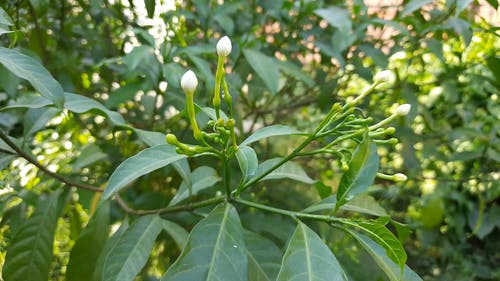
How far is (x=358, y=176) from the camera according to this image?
2.77 feet

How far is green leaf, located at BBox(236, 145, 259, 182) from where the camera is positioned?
85cm

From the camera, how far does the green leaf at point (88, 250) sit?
1.17 meters

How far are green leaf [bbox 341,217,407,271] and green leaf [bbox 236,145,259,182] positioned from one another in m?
0.17

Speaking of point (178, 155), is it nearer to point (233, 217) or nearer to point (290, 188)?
point (233, 217)

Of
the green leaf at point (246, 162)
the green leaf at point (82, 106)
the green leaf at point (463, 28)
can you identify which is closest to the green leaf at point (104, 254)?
the green leaf at point (82, 106)

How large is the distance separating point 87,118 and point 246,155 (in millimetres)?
1263

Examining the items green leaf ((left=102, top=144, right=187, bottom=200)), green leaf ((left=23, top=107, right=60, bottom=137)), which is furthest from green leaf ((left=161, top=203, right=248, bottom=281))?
green leaf ((left=23, top=107, right=60, bottom=137))

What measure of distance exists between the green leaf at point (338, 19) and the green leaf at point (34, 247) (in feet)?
2.77

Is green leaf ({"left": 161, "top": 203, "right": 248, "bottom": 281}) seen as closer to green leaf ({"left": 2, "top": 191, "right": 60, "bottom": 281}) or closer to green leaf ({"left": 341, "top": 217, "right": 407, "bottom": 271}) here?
green leaf ({"left": 341, "top": 217, "right": 407, "bottom": 271})

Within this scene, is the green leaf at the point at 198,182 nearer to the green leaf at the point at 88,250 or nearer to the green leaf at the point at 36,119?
the green leaf at the point at 88,250

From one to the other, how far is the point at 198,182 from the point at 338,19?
2.04 feet

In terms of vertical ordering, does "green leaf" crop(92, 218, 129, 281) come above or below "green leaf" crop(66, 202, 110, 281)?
above

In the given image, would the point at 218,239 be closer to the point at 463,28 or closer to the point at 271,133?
the point at 271,133

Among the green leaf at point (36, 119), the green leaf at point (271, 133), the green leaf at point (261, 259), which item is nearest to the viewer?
the green leaf at point (271, 133)
